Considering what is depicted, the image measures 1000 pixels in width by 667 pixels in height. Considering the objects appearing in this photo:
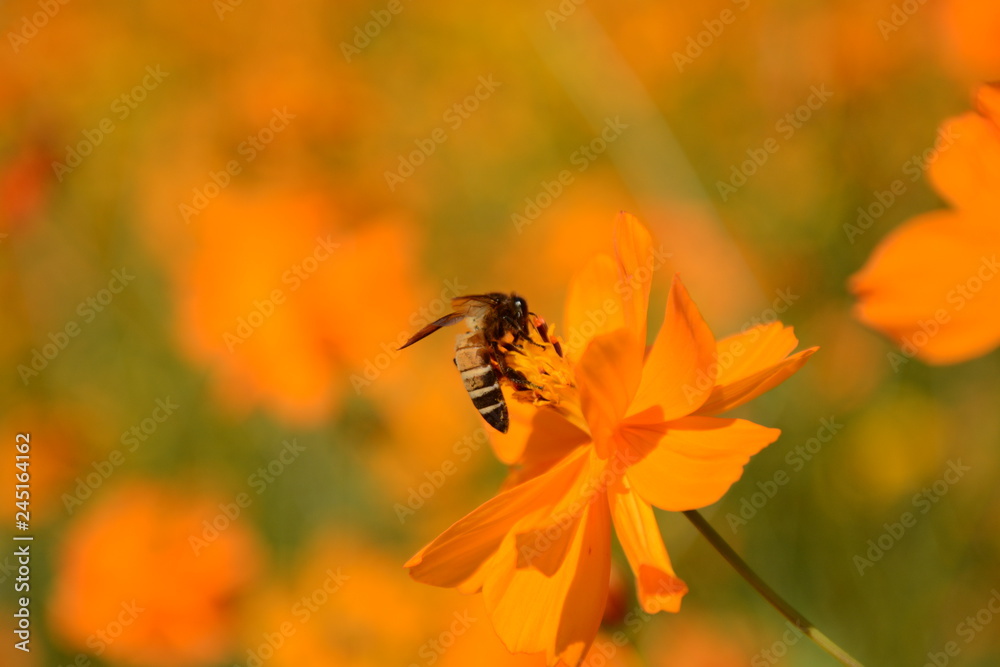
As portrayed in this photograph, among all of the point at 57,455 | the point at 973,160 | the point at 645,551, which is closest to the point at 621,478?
the point at 645,551

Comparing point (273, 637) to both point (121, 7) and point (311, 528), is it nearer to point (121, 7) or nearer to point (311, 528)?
point (311, 528)

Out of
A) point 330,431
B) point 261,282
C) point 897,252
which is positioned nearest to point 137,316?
point 261,282

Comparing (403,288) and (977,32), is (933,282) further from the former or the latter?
(403,288)

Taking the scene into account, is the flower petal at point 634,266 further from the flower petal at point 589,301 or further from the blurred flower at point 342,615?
the blurred flower at point 342,615

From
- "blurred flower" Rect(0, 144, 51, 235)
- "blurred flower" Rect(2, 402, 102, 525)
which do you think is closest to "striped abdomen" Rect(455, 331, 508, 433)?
"blurred flower" Rect(2, 402, 102, 525)

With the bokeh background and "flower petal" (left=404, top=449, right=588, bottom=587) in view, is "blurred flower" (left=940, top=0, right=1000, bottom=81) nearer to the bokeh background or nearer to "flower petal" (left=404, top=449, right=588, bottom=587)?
the bokeh background

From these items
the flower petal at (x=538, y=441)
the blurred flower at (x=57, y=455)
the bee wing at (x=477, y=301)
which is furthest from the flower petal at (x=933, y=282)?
the blurred flower at (x=57, y=455)
